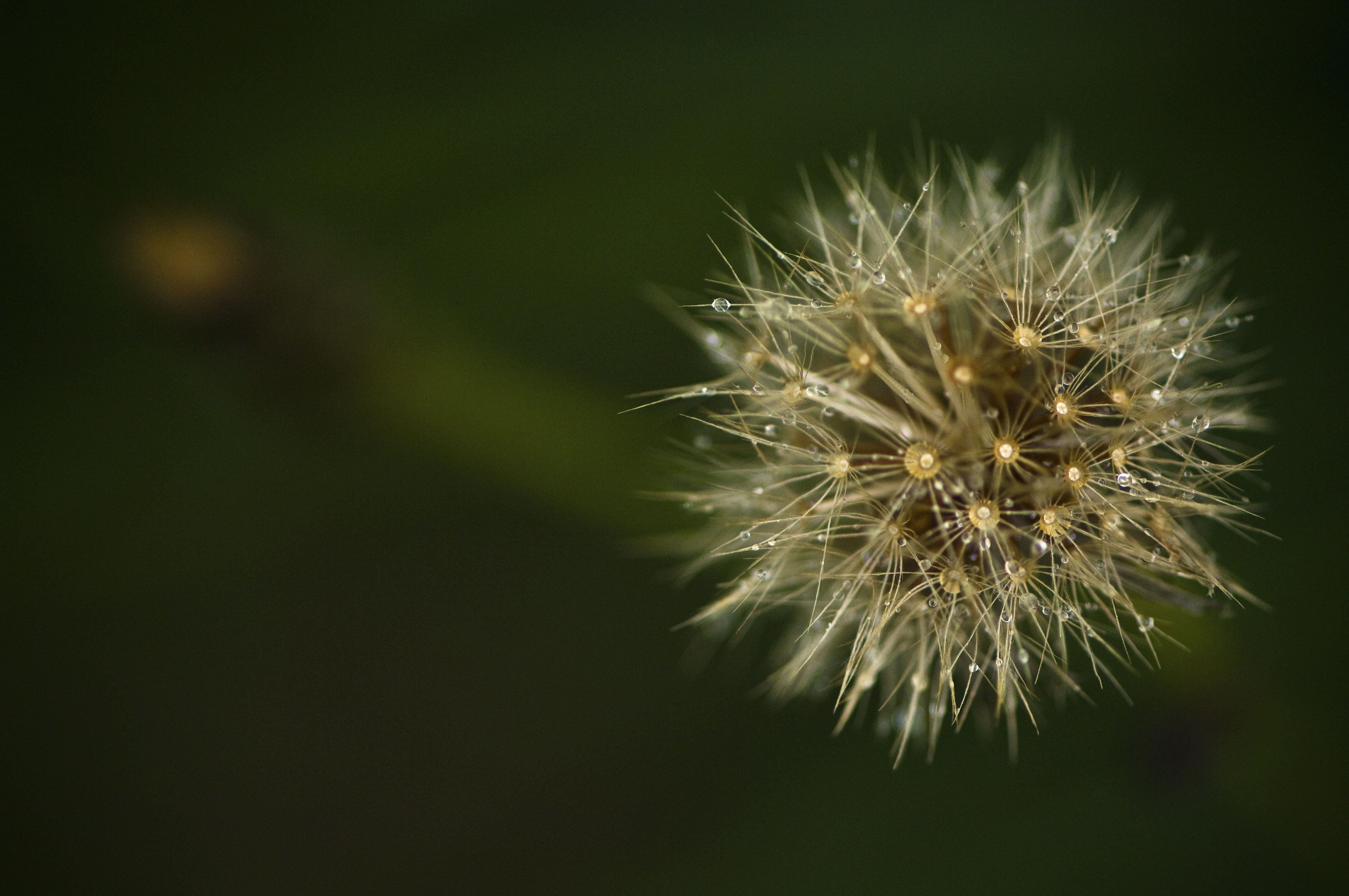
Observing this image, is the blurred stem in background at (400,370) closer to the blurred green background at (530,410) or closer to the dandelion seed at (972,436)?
the blurred green background at (530,410)

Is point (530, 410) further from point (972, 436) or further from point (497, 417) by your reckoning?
point (972, 436)

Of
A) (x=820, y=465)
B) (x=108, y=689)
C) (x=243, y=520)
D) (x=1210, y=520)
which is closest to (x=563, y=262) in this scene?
(x=243, y=520)

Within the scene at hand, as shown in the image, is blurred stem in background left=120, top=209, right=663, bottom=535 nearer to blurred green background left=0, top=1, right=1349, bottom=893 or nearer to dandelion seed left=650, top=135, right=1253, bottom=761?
blurred green background left=0, top=1, right=1349, bottom=893

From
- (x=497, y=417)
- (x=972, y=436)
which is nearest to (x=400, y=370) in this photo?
(x=497, y=417)

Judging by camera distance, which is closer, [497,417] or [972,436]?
[972,436]

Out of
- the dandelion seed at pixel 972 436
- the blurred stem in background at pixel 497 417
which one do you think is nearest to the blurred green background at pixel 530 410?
the blurred stem in background at pixel 497 417

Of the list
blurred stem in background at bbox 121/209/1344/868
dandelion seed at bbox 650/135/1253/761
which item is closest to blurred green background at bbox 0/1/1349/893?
blurred stem in background at bbox 121/209/1344/868
